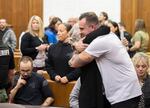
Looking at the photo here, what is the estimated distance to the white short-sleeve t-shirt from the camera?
3.70 m

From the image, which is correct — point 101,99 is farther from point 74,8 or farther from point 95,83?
point 74,8

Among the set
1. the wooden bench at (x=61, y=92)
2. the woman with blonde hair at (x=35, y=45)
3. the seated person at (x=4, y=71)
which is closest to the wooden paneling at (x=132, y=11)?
the woman with blonde hair at (x=35, y=45)

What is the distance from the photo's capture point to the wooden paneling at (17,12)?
39.7 feet

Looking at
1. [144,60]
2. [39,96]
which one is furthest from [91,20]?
[39,96]

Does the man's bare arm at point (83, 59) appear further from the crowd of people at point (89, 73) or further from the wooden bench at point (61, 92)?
the wooden bench at point (61, 92)

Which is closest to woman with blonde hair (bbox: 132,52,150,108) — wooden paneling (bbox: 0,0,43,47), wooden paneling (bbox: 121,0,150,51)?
wooden paneling (bbox: 121,0,150,51)

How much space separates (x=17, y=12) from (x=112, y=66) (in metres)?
8.73

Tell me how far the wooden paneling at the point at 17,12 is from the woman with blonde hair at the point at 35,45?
518 centimetres

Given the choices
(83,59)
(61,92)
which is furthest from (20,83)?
(83,59)

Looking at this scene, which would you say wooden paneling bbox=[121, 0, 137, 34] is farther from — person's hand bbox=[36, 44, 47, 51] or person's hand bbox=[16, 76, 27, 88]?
person's hand bbox=[16, 76, 27, 88]

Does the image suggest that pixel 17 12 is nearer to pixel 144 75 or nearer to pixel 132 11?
pixel 132 11

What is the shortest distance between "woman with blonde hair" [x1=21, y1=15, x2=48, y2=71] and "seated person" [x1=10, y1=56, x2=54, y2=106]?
1559 millimetres

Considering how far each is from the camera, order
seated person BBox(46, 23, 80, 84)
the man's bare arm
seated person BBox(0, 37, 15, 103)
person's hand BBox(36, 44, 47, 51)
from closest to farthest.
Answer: the man's bare arm → seated person BBox(0, 37, 15, 103) → seated person BBox(46, 23, 80, 84) → person's hand BBox(36, 44, 47, 51)

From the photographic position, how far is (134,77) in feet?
12.4
